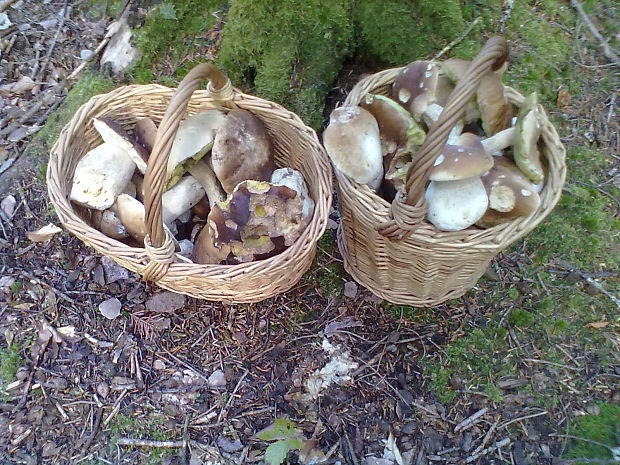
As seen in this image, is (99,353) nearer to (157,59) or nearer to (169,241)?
(169,241)

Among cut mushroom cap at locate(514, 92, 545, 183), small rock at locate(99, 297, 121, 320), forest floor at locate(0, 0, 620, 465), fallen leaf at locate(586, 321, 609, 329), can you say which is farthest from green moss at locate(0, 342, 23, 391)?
fallen leaf at locate(586, 321, 609, 329)

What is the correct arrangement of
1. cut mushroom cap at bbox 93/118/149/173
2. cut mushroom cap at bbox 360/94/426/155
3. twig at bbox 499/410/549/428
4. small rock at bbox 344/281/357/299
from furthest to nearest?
small rock at bbox 344/281/357/299 → twig at bbox 499/410/549/428 → cut mushroom cap at bbox 93/118/149/173 → cut mushroom cap at bbox 360/94/426/155

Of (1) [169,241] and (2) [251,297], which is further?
(2) [251,297]

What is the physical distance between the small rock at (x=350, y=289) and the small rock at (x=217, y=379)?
2.48ft

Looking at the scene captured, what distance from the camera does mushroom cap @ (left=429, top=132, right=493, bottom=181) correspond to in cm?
166

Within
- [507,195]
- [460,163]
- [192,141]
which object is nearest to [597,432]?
[507,195]

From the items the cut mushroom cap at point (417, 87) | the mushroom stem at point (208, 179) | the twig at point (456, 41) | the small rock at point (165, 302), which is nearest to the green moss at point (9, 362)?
the small rock at point (165, 302)

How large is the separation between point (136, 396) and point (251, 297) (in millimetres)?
769

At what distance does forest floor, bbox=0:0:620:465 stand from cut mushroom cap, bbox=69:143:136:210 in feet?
1.89

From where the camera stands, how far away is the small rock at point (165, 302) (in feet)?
8.30

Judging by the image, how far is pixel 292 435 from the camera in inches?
87.7

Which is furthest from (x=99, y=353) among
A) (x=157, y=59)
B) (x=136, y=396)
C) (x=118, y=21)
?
(x=118, y=21)

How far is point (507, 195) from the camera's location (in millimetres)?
1811

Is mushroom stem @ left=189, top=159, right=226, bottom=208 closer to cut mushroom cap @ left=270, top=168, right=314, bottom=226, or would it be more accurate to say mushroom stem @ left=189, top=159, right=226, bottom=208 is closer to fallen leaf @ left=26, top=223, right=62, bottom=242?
cut mushroom cap @ left=270, top=168, right=314, bottom=226
